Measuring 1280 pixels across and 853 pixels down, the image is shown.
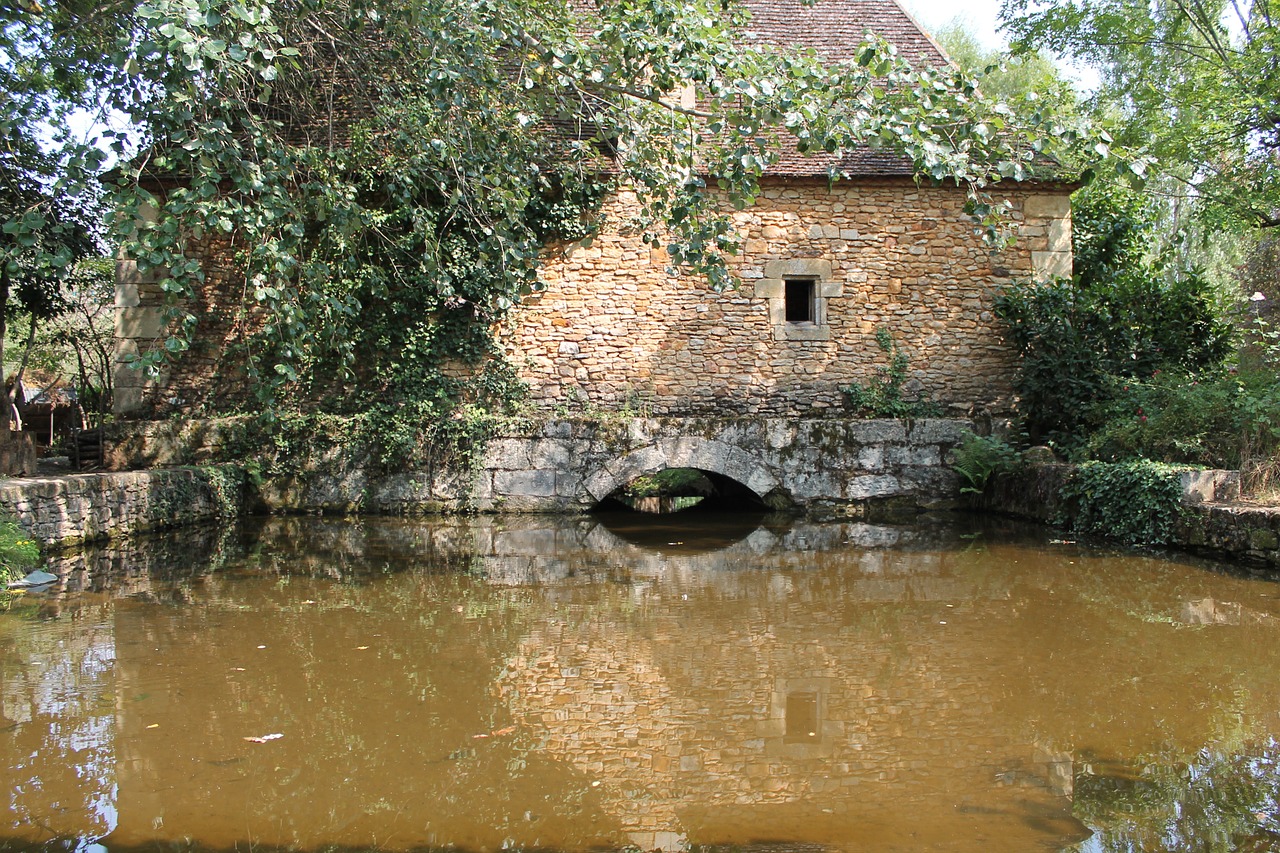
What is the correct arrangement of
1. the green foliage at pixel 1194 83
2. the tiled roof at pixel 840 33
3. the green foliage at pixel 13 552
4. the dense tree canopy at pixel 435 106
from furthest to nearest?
the tiled roof at pixel 840 33 → the green foliage at pixel 1194 83 → the green foliage at pixel 13 552 → the dense tree canopy at pixel 435 106

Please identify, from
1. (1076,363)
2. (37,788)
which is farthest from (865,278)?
(37,788)

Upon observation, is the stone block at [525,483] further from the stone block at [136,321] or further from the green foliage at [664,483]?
the stone block at [136,321]

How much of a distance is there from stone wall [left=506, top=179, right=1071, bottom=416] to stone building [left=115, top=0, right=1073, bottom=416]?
2 cm

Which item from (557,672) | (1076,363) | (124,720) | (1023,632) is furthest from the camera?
(1076,363)

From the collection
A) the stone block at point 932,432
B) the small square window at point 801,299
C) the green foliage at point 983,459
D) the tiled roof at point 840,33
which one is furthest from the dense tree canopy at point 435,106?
the stone block at point 932,432

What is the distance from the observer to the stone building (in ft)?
35.9

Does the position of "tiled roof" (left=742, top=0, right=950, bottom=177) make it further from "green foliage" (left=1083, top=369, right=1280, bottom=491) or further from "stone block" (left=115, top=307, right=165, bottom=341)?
"stone block" (left=115, top=307, right=165, bottom=341)

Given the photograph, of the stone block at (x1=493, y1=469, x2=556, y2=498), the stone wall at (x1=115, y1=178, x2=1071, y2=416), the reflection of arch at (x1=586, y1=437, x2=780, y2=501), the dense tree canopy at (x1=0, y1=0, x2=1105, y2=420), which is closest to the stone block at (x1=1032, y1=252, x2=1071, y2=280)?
the stone wall at (x1=115, y1=178, x2=1071, y2=416)

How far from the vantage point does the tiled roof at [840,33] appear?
1103 centimetres

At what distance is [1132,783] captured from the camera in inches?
111

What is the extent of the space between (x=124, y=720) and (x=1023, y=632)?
4.08 meters

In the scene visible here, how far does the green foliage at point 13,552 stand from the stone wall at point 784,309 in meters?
5.55

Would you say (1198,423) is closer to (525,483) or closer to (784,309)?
(784,309)

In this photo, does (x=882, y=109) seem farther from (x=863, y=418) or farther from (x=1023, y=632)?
(x=863, y=418)
